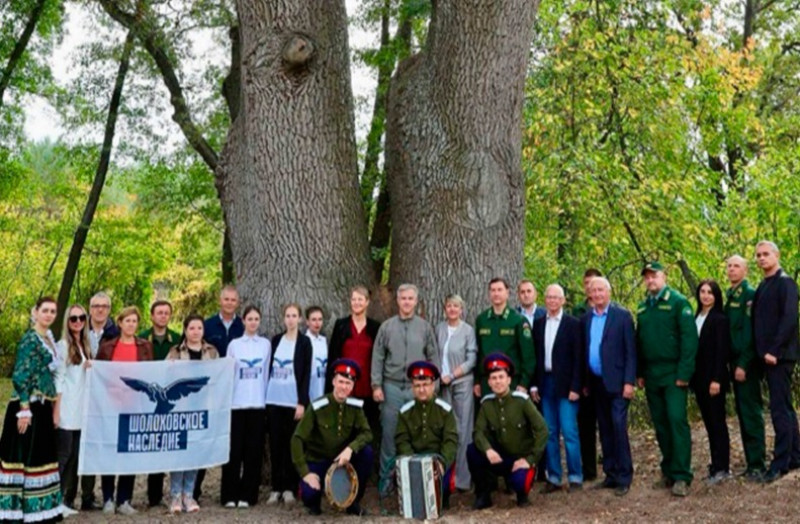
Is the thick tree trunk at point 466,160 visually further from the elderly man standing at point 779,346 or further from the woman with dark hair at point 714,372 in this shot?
the elderly man standing at point 779,346

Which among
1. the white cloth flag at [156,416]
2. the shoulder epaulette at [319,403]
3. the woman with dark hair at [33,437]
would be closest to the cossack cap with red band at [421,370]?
the shoulder epaulette at [319,403]

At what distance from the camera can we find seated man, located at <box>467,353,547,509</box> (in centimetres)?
679

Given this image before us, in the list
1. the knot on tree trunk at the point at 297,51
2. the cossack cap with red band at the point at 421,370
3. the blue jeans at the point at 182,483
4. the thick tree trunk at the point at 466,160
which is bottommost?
the blue jeans at the point at 182,483

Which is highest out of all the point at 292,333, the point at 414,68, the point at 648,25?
the point at 648,25

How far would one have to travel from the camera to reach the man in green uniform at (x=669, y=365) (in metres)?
6.93

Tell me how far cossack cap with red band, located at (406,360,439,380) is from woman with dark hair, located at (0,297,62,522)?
9.17ft

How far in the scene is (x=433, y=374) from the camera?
690 cm

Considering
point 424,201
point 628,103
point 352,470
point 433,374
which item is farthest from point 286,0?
point 628,103

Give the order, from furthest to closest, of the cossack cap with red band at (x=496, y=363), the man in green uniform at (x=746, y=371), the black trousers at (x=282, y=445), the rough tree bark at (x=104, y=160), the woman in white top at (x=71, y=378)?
the rough tree bark at (x=104, y=160), the black trousers at (x=282, y=445), the man in green uniform at (x=746, y=371), the cossack cap with red band at (x=496, y=363), the woman in white top at (x=71, y=378)

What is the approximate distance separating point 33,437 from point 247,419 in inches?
70.0

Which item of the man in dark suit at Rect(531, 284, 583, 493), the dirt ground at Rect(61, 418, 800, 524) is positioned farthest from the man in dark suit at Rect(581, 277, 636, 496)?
the dirt ground at Rect(61, 418, 800, 524)

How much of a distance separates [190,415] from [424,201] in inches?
114

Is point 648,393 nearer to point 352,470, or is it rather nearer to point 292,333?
Result: point 352,470

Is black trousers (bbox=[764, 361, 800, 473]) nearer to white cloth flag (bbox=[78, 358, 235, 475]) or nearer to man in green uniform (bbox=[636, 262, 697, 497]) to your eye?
man in green uniform (bbox=[636, 262, 697, 497])
